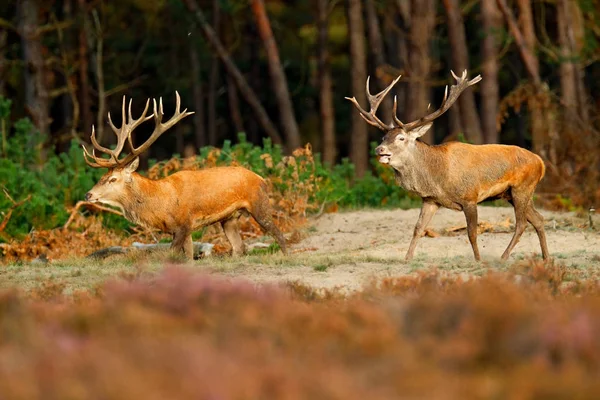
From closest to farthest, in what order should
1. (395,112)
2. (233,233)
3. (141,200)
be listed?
(395,112)
(141,200)
(233,233)

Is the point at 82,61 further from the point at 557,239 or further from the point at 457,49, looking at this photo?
the point at 557,239

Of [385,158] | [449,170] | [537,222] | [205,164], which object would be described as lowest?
[537,222]

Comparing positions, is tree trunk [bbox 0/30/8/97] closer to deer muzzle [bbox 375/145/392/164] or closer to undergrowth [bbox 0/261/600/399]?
deer muzzle [bbox 375/145/392/164]

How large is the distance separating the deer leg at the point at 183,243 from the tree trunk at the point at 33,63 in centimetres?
1552

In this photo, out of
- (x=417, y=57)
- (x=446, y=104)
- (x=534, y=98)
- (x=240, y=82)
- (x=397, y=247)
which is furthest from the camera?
(x=240, y=82)

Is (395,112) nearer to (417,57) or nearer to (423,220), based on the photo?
(423,220)

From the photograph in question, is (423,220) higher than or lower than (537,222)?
higher

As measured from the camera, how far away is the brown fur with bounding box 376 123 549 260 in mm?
13266

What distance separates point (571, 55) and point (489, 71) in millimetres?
2679

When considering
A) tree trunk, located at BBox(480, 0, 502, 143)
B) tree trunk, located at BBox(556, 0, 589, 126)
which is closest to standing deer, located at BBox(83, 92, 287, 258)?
tree trunk, located at BBox(480, 0, 502, 143)

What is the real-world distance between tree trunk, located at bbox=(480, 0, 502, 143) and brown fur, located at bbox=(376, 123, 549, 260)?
12.6 meters

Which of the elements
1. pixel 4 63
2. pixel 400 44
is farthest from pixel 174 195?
pixel 400 44

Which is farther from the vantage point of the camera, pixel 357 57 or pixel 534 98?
pixel 357 57

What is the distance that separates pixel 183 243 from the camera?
44.4 ft
